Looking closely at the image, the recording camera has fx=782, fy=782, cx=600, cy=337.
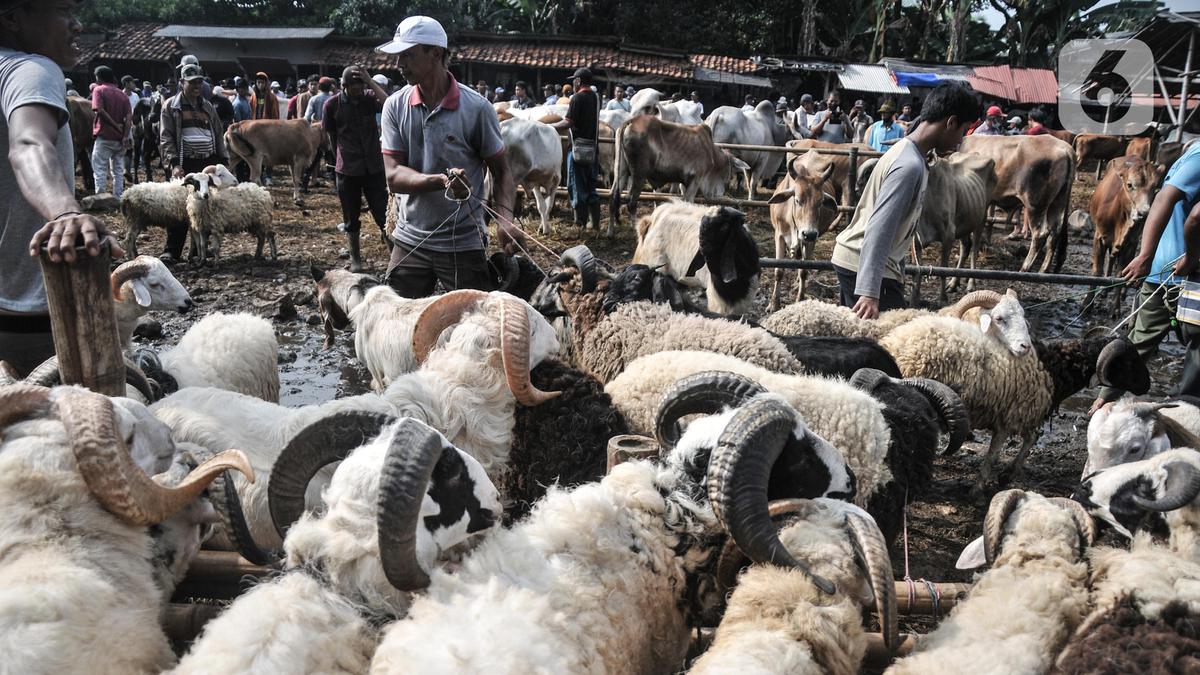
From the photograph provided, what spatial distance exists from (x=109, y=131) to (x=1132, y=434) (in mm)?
15262

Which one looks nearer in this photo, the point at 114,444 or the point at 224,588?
the point at 114,444

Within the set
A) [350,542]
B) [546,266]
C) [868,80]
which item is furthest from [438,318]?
[868,80]

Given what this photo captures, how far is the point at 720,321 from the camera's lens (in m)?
4.80

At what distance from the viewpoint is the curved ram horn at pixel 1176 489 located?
2387 millimetres

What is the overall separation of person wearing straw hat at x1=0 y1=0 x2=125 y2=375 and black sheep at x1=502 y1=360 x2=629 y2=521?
67.0 inches

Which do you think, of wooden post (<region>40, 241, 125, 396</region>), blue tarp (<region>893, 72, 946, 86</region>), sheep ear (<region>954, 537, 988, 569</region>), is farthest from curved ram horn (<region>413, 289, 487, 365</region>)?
blue tarp (<region>893, 72, 946, 86</region>)

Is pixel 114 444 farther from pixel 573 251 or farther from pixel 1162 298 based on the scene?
pixel 1162 298

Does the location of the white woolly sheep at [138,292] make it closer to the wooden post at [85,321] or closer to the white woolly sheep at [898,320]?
the wooden post at [85,321]

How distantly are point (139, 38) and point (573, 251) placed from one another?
142ft

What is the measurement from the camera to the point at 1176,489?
2.42 m

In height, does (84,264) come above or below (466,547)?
above

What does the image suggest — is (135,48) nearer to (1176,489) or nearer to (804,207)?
(804,207)

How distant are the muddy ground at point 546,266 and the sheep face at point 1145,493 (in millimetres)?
1183

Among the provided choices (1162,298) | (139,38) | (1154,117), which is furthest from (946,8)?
(1162,298)
